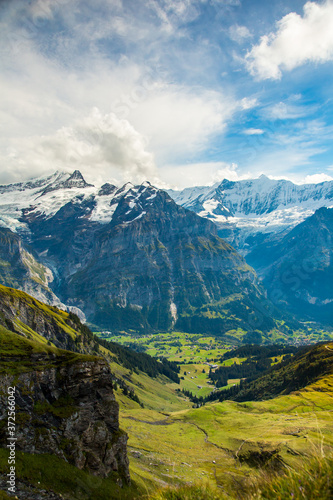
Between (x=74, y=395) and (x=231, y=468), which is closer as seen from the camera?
(x=74, y=395)

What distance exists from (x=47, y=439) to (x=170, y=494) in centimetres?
4353

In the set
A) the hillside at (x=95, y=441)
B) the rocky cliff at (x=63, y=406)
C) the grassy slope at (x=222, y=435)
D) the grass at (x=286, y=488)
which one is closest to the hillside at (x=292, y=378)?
the grassy slope at (x=222, y=435)

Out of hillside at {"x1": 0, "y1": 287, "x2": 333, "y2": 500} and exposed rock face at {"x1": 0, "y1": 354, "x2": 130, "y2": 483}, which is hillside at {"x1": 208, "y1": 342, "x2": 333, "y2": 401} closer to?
hillside at {"x1": 0, "y1": 287, "x2": 333, "y2": 500}

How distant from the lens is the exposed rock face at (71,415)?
42700mm

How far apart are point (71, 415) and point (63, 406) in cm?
208

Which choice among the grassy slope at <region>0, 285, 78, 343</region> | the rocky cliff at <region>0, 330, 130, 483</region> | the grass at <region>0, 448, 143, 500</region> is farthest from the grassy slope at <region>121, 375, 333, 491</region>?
the grassy slope at <region>0, 285, 78, 343</region>

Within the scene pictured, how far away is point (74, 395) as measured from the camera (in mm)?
51594

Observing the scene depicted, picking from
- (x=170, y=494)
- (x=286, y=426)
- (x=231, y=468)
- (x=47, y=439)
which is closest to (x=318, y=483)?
(x=170, y=494)

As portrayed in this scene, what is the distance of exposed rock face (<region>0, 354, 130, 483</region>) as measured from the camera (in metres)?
42.7

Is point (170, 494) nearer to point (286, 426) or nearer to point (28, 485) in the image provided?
point (28, 485)

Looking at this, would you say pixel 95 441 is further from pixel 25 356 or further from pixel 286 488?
pixel 286 488

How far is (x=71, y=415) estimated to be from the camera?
48.4 m

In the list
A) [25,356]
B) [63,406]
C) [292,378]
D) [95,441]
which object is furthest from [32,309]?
[292,378]

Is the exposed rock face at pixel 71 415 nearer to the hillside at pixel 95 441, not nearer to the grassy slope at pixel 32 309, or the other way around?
the hillside at pixel 95 441
